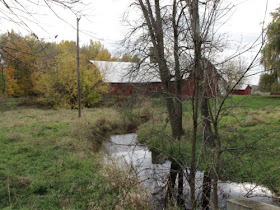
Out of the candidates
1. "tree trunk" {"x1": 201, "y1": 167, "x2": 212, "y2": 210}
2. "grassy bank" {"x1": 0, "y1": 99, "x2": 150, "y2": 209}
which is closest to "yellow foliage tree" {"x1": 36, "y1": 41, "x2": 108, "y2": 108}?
"grassy bank" {"x1": 0, "y1": 99, "x2": 150, "y2": 209}

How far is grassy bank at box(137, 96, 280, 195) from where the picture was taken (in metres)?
3.64

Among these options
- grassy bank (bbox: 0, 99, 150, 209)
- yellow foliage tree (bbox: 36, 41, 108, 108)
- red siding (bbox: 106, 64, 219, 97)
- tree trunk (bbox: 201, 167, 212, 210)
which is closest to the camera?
tree trunk (bbox: 201, 167, 212, 210)

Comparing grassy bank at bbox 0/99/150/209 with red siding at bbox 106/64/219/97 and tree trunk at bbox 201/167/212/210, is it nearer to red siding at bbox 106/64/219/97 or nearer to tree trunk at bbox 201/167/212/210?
tree trunk at bbox 201/167/212/210

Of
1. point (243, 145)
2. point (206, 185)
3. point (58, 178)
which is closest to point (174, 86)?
point (243, 145)

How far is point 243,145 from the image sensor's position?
8.74 meters

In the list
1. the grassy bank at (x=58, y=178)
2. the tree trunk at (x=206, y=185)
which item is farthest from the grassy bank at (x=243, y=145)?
the grassy bank at (x=58, y=178)

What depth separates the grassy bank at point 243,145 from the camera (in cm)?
364

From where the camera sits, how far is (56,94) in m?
27.0

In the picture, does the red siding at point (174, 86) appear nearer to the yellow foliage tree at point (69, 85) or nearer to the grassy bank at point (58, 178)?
the grassy bank at point (58, 178)

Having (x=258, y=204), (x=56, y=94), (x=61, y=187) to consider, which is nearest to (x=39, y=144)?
(x=61, y=187)

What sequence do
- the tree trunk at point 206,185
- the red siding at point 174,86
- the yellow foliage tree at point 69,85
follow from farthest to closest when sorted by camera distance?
1. the yellow foliage tree at point 69,85
2. the red siding at point 174,86
3. the tree trunk at point 206,185

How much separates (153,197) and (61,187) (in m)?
2.35

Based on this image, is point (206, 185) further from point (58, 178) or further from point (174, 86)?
point (174, 86)

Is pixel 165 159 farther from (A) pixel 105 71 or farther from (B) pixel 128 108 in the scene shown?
(A) pixel 105 71
